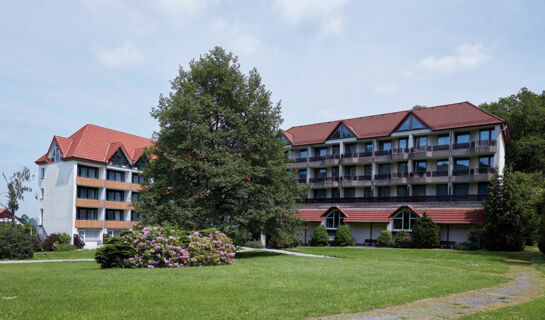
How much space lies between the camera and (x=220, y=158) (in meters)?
30.7

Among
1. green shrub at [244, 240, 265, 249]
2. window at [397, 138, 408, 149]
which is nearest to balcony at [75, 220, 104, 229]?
green shrub at [244, 240, 265, 249]

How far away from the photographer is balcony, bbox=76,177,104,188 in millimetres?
53491

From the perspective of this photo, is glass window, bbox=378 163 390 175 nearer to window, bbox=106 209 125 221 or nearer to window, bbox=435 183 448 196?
window, bbox=435 183 448 196

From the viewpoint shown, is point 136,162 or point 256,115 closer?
point 256,115

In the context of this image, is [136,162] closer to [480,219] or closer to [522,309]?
[480,219]

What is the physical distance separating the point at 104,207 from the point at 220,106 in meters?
31.2

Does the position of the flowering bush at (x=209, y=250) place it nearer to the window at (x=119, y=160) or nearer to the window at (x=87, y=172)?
the window at (x=87, y=172)

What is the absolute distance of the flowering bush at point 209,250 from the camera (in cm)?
2177

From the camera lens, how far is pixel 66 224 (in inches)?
2076

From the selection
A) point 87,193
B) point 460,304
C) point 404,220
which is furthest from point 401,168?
point 460,304

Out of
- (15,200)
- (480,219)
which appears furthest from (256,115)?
(15,200)

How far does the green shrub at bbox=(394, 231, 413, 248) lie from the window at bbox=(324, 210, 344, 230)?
7876 mm

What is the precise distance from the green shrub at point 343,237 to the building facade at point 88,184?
23750mm

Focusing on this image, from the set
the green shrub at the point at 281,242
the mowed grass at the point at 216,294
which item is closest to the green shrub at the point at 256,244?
the green shrub at the point at 281,242
